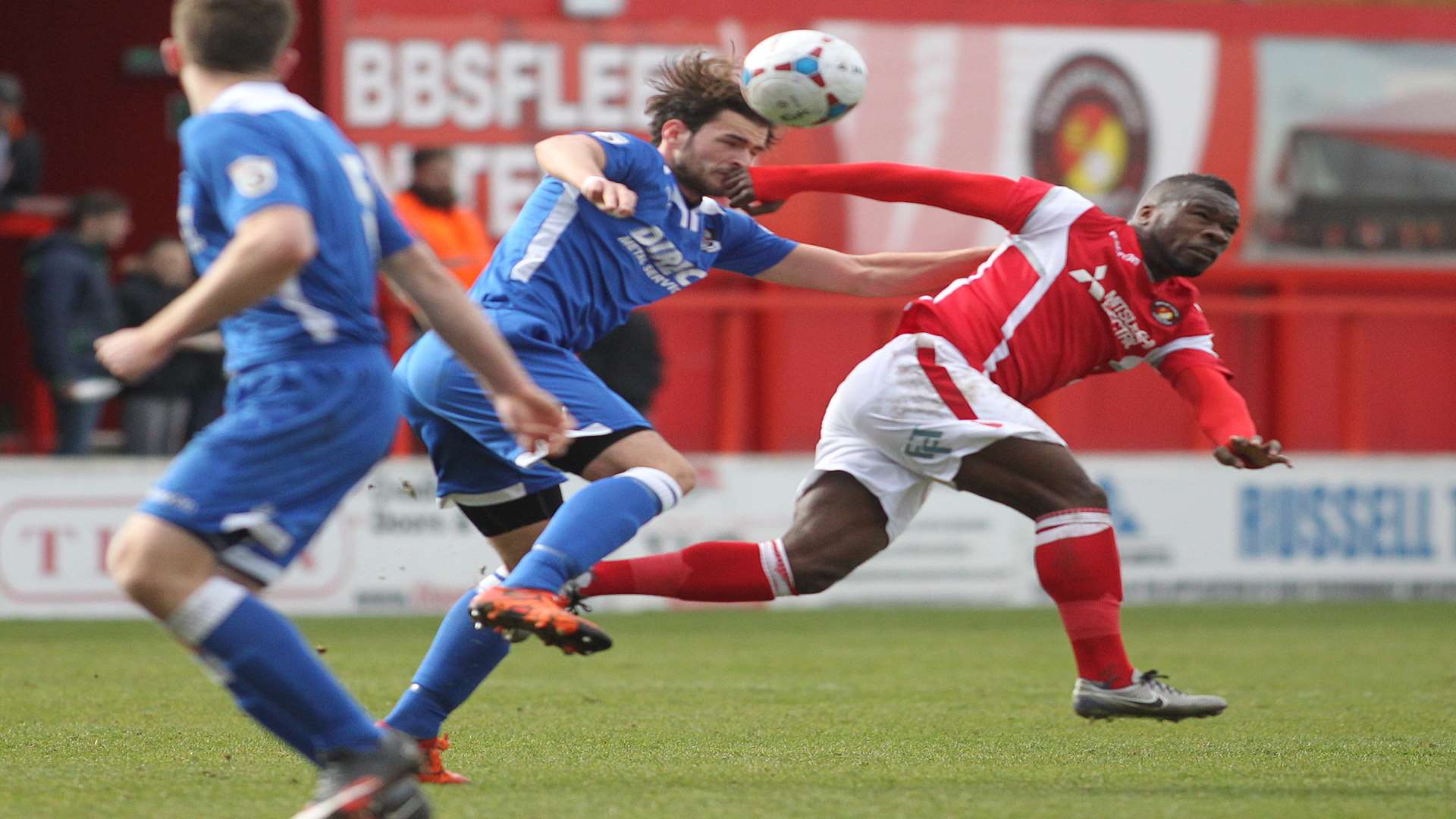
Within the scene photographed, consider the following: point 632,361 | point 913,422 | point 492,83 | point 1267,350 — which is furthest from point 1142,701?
point 1267,350

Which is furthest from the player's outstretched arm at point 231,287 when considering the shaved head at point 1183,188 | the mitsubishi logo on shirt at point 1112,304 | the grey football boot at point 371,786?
the shaved head at point 1183,188

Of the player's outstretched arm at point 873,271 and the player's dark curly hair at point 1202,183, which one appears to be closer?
the player's dark curly hair at point 1202,183

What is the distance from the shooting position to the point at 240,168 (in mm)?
3684

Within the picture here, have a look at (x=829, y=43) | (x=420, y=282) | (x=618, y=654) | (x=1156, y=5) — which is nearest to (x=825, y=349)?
(x=1156, y=5)

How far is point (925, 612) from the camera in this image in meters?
11.7

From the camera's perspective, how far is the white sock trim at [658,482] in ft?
15.8

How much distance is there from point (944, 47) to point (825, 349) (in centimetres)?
224

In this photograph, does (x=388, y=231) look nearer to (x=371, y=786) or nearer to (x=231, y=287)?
(x=231, y=287)

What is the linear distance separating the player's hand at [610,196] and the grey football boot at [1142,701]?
5.71 ft

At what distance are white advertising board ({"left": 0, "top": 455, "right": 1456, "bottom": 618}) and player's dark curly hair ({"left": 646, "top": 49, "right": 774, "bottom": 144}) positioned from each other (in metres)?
5.47

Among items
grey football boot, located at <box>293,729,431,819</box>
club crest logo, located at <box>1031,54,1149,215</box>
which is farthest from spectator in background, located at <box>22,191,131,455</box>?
grey football boot, located at <box>293,729,431,819</box>

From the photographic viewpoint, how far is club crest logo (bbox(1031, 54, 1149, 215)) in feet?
45.5

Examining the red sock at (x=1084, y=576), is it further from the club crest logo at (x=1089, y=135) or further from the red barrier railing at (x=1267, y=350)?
the club crest logo at (x=1089, y=135)

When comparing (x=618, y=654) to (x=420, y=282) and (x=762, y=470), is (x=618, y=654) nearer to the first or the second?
(x=762, y=470)
